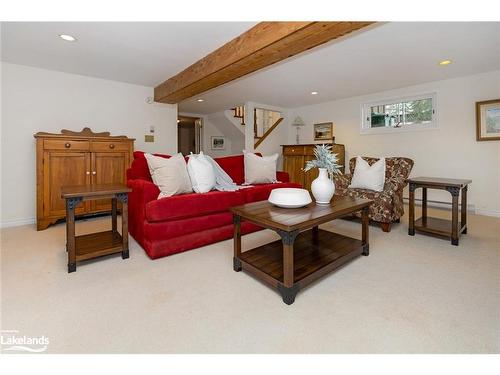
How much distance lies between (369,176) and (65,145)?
13.0ft

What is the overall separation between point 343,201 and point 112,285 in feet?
6.43

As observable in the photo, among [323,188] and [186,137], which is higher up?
[186,137]

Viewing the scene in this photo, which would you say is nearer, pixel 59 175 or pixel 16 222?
pixel 59 175

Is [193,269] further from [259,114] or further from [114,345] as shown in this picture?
[259,114]

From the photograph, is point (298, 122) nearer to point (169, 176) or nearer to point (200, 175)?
point (200, 175)

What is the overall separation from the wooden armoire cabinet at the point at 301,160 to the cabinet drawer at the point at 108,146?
3.55 meters

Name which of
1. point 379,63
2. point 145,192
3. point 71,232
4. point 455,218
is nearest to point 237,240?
point 145,192

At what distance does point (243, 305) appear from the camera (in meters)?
1.54

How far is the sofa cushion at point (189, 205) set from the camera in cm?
220

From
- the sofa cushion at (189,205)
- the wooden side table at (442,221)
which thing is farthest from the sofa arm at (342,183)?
the sofa cushion at (189,205)

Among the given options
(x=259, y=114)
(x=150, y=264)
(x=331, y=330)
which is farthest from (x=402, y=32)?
(x=259, y=114)

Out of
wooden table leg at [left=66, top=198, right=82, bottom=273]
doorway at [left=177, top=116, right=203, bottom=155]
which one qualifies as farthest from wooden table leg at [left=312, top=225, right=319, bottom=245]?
doorway at [left=177, top=116, right=203, bottom=155]

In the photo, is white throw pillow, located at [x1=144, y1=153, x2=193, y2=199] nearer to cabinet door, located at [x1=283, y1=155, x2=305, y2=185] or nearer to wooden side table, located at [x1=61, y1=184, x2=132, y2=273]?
wooden side table, located at [x1=61, y1=184, x2=132, y2=273]

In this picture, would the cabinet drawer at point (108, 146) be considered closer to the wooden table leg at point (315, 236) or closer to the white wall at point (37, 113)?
the white wall at point (37, 113)
